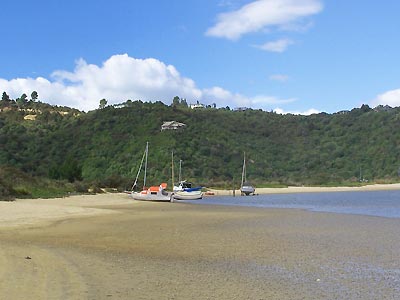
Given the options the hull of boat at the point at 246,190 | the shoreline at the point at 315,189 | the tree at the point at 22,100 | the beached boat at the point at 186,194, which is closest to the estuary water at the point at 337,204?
the beached boat at the point at 186,194

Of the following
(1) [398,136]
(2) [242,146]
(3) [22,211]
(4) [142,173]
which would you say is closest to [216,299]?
(3) [22,211]

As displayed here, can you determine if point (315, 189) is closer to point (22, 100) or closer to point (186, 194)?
point (186, 194)

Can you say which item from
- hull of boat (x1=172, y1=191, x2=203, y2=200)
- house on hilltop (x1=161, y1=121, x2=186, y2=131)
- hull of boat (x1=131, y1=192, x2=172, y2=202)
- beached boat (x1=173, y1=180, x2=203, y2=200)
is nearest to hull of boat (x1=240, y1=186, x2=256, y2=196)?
beached boat (x1=173, y1=180, x2=203, y2=200)

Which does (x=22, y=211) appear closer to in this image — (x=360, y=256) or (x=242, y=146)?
(x=360, y=256)

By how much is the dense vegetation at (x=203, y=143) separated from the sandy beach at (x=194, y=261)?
2029 inches

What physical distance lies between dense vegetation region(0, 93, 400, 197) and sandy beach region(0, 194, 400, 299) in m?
51.5

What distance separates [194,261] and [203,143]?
310 ft

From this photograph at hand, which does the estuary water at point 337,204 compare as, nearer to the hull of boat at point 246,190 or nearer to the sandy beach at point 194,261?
the hull of boat at point 246,190

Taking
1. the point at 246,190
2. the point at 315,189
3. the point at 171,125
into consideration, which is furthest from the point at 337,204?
the point at 171,125

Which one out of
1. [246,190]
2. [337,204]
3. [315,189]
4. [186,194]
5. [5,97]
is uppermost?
[5,97]

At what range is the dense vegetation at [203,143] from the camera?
9238cm

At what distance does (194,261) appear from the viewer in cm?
1539

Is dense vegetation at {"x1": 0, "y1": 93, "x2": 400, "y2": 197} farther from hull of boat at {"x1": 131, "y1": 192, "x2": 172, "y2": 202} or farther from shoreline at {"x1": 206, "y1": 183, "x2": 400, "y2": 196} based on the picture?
hull of boat at {"x1": 131, "y1": 192, "x2": 172, "y2": 202}

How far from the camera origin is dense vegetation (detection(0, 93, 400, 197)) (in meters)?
92.4
